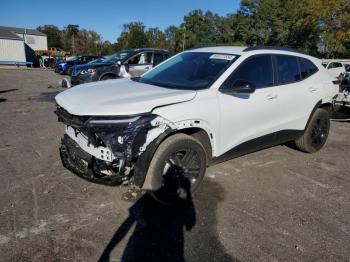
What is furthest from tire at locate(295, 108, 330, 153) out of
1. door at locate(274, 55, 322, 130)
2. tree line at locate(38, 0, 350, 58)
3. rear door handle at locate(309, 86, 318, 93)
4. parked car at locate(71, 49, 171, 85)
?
tree line at locate(38, 0, 350, 58)

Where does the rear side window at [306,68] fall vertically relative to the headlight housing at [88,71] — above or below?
above

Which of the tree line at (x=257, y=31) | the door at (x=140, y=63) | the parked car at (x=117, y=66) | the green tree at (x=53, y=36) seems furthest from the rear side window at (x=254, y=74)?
the green tree at (x=53, y=36)

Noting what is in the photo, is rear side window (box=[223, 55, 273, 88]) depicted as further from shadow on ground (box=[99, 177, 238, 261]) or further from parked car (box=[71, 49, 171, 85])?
parked car (box=[71, 49, 171, 85])

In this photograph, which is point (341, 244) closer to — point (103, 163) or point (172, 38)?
point (103, 163)

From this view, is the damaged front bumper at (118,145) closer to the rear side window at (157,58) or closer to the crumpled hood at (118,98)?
the crumpled hood at (118,98)

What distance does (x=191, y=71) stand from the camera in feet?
15.0

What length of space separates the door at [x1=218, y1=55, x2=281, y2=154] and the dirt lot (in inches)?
27.6

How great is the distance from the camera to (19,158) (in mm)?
5160

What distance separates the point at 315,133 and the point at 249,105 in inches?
86.9

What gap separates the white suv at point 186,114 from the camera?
3.38 m

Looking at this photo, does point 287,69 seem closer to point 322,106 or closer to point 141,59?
point 322,106

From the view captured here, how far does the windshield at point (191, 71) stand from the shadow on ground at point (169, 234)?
4.51 feet

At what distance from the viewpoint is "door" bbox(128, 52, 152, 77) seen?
12.1 meters

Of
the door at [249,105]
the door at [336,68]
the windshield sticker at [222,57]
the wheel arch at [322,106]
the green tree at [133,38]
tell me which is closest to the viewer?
the door at [249,105]
